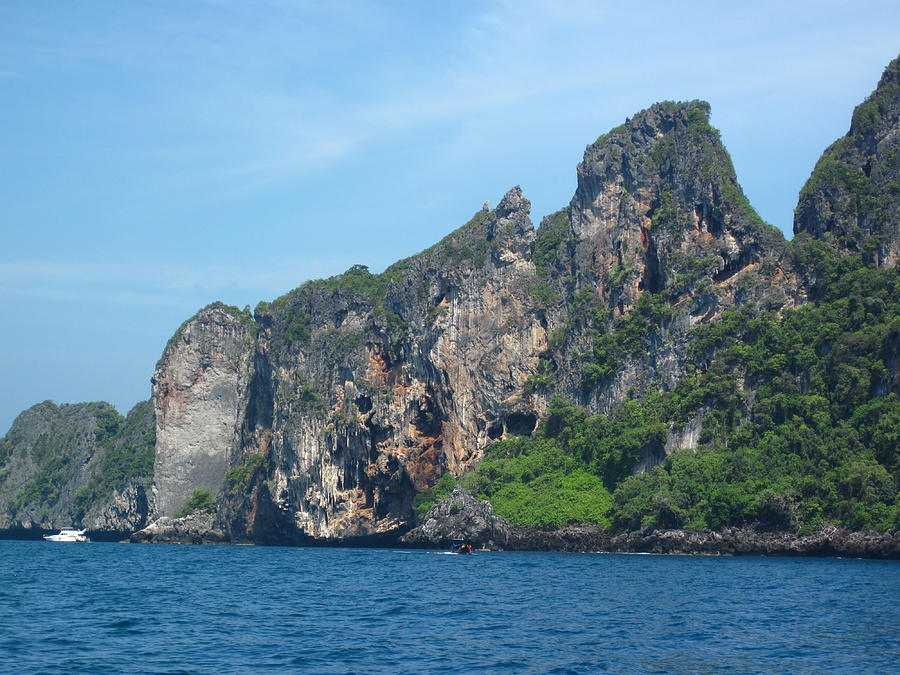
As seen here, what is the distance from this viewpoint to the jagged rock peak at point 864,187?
3575 inches

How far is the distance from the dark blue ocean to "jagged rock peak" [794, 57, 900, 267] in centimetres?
4033

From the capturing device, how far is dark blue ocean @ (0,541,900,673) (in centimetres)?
2852

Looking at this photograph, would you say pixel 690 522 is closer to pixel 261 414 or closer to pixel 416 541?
pixel 416 541

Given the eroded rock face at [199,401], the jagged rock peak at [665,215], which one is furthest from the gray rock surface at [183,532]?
the jagged rock peak at [665,215]

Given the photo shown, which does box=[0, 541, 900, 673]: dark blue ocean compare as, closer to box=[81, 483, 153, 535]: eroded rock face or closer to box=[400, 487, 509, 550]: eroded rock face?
box=[400, 487, 509, 550]: eroded rock face

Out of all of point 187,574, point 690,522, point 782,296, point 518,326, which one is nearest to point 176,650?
point 187,574

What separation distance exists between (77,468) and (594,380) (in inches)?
3981

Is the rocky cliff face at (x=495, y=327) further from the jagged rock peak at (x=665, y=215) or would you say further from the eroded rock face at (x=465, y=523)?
the eroded rock face at (x=465, y=523)

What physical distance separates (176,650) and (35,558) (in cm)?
6230

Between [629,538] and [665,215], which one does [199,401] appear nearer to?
[665,215]

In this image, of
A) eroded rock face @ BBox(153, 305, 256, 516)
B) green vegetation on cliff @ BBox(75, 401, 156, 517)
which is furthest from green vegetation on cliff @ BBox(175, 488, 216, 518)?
green vegetation on cliff @ BBox(75, 401, 156, 517)

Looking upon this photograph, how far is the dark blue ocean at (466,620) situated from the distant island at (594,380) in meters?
16.4

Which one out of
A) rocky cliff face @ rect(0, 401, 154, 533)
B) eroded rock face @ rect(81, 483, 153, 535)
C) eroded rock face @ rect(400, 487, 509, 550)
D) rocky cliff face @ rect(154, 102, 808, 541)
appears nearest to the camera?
eroded rock face @ rect(400, 487, 509, 550)

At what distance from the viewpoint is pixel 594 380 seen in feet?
338
